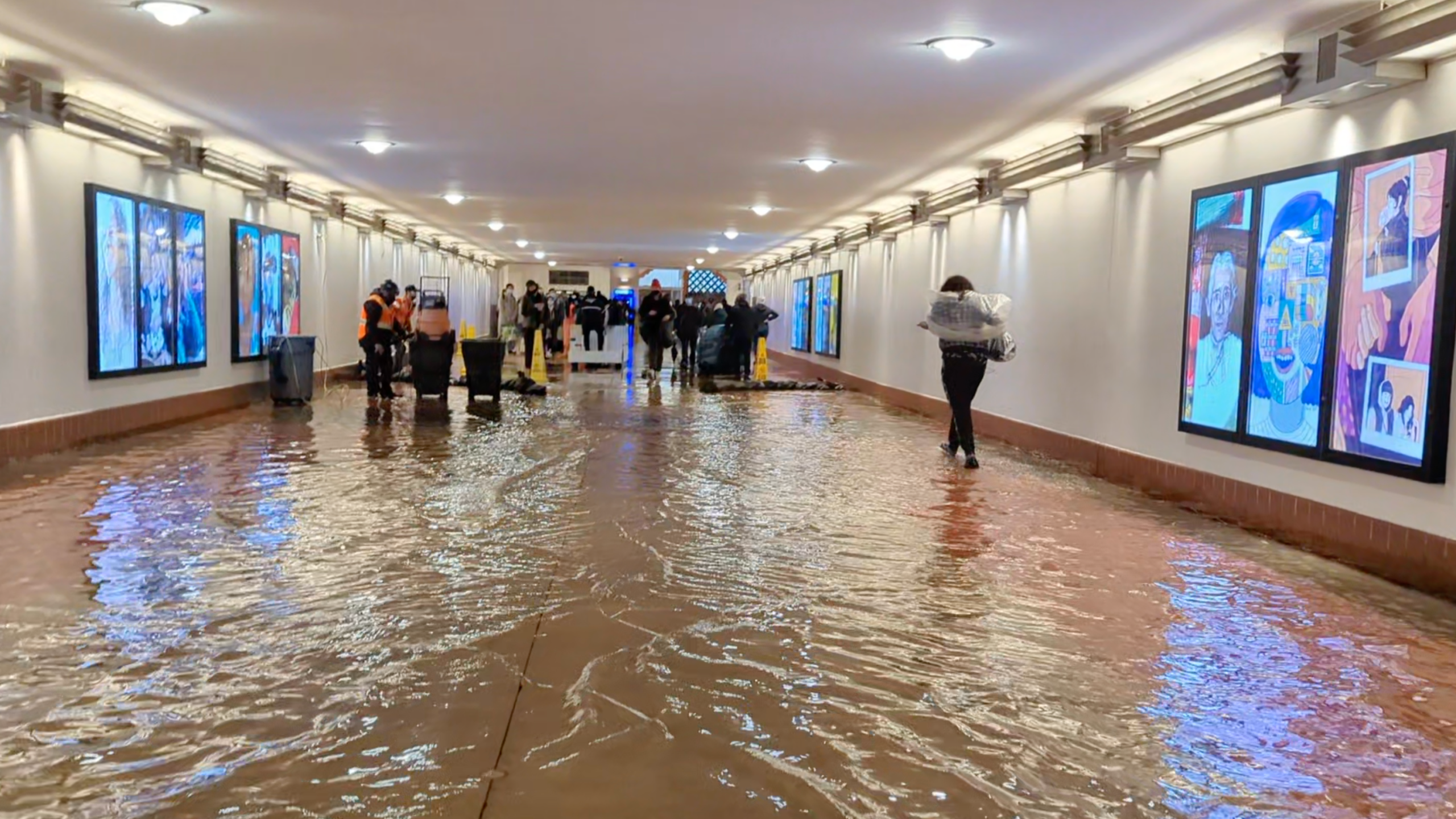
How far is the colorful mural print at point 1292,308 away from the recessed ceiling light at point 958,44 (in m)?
2.28

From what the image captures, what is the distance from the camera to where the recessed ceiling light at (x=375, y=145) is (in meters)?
11.9

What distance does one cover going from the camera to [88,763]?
322cm

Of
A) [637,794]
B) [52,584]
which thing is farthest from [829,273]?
[637,794]

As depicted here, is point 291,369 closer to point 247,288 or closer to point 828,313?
point 247,288

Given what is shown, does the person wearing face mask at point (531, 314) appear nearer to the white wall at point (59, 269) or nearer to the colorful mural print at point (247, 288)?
the colorful mural print at point (247, 288)

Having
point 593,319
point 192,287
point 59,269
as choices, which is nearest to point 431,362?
point 192,287

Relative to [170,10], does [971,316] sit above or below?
below

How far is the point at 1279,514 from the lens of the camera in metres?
7.39

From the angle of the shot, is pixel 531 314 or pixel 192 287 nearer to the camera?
pixel 192 287

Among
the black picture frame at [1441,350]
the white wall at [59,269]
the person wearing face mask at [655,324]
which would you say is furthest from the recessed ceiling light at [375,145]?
the person wearing face mask at [655,324]

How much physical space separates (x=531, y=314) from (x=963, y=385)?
1479cm

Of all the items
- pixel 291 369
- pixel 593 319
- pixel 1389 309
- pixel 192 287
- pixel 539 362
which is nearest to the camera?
pixel 1389 309

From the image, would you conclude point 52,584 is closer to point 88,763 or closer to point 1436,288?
point 88,763

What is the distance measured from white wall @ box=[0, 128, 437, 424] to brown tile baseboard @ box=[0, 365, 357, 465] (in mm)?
92
